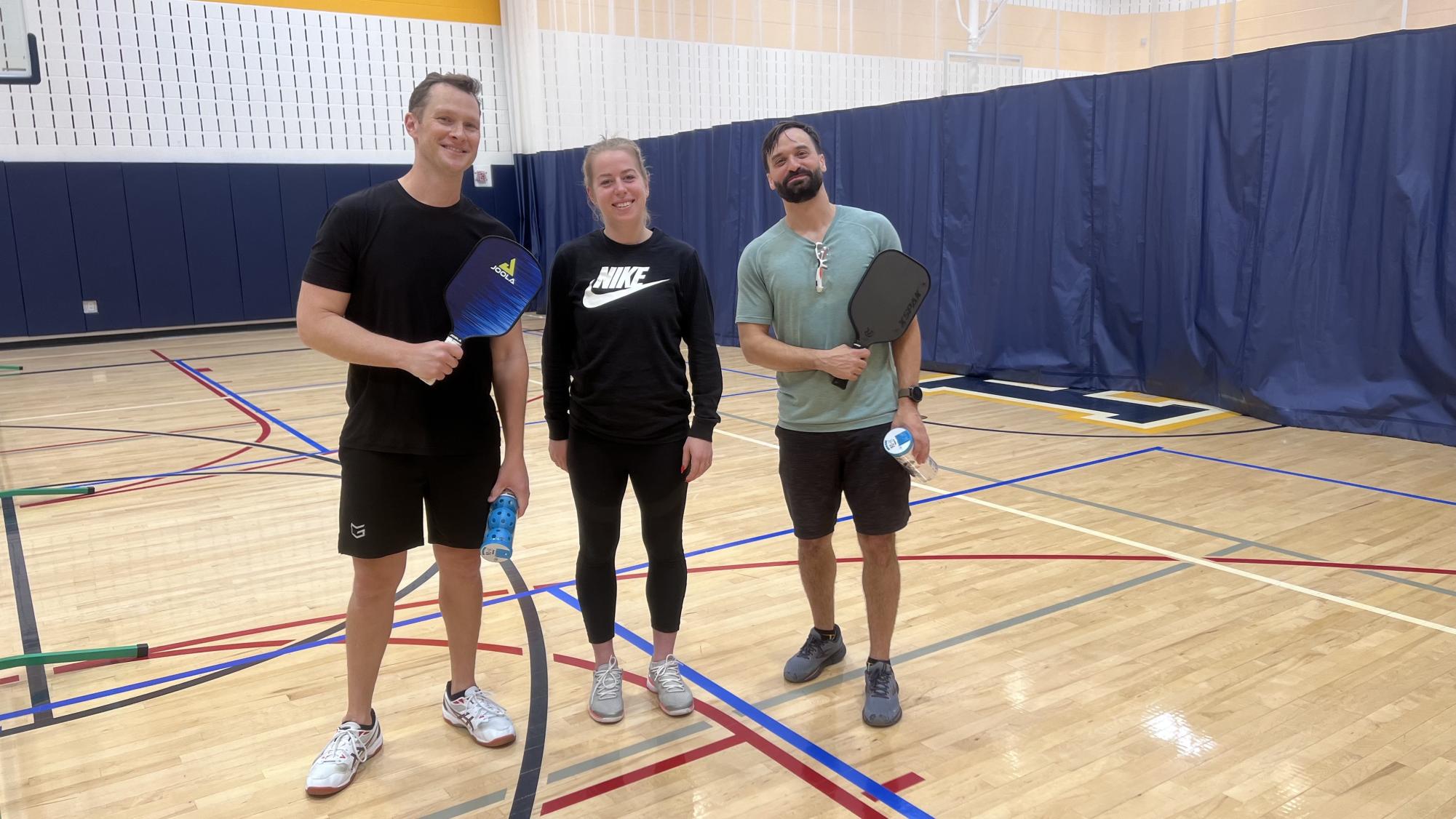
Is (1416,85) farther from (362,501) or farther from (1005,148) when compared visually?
(362,501)

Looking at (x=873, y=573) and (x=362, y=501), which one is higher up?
(x=362, y=501)

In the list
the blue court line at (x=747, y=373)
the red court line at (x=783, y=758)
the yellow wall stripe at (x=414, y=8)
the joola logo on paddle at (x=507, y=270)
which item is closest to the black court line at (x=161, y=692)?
the red court line at (x=783, y=758)

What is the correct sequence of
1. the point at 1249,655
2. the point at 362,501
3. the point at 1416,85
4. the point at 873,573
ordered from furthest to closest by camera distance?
the point at 1416,85, the point at 1249,655, the point at 873,573, the point at 362,501

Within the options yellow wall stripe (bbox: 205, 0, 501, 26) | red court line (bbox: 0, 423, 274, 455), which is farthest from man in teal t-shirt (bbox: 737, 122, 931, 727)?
yellow wall stripe (bbox: 205, 0, 501, 26)

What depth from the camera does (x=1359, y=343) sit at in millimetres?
5984

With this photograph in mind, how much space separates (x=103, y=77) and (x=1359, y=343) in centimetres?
1358

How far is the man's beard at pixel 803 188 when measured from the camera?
2516 millimetres

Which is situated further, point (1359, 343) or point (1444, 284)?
point (1359, 343)

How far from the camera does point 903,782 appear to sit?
236cm

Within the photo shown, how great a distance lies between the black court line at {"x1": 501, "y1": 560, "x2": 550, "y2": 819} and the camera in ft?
7.62

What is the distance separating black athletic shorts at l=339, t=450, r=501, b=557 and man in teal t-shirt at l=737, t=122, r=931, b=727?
0.78 m

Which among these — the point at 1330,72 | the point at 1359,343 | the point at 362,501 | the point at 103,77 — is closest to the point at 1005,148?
the point at 1330,72

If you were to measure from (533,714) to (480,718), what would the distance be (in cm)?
19

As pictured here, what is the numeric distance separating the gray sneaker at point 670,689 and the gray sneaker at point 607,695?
0.11 m
